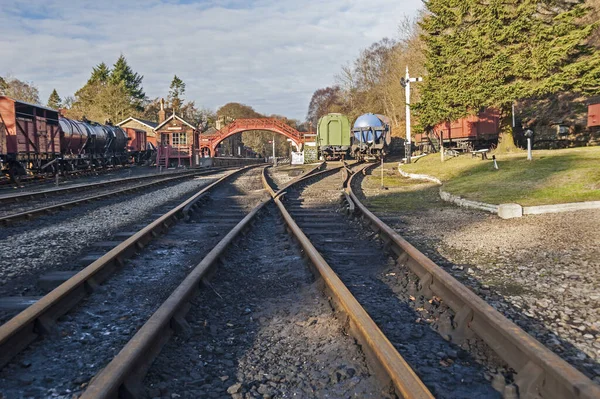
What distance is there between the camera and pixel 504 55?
1738 centimetres

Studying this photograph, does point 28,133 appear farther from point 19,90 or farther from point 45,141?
point 19,90

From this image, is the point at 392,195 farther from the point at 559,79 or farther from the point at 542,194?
the point at 559,79

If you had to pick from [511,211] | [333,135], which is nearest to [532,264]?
[511,211]

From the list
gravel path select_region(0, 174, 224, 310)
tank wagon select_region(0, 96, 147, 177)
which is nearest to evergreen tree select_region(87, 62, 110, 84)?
tank wagon select_region(0, 96, 147, 177)

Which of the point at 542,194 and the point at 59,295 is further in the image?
the point at 542,194

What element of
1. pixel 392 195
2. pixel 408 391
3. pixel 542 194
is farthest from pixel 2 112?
pixel 408 391

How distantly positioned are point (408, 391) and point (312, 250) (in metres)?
3.43

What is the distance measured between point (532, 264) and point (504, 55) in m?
14.2

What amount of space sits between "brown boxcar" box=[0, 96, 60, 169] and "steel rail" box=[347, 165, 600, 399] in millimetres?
19698

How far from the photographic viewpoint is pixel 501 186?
11.6m

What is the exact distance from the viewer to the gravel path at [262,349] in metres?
2.81

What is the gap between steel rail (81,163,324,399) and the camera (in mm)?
2428

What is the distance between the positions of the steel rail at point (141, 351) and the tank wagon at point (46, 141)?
1859 centimetres

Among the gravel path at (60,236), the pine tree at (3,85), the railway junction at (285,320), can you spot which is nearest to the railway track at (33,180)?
the gravel path at (60,236)
